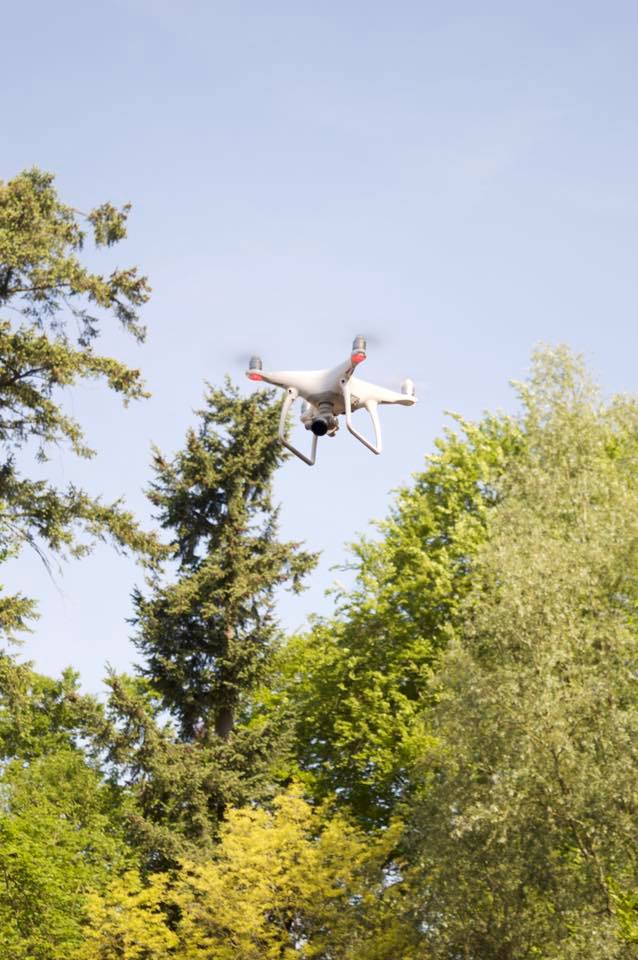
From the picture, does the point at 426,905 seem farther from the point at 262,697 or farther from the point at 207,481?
the point at 262,697

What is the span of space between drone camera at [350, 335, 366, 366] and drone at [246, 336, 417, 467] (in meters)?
0.45

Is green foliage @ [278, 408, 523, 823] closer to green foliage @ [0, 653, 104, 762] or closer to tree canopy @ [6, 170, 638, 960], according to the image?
tree canopy @ [6, 170, 638, 960]

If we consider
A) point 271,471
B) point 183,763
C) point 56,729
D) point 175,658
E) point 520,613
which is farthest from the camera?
point 56,729

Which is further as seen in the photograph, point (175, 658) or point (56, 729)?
point (56, 729)

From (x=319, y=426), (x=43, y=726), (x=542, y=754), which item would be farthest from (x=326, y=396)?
(x=43, y=726)

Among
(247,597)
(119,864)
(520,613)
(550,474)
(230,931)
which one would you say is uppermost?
(550,474)

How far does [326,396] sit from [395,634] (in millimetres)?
16561

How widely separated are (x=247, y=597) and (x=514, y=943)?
957cm

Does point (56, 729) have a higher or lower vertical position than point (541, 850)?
higher

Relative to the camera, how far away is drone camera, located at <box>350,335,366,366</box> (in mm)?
10637

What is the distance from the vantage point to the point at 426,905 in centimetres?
1758

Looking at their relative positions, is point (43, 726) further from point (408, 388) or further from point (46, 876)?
point (408, 388)

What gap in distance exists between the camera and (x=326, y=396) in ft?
38.3

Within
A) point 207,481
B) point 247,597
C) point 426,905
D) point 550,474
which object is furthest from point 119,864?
point 550,474
